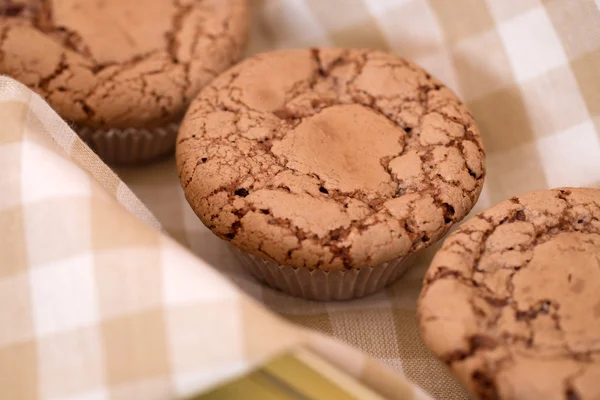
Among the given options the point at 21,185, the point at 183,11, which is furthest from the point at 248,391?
the point at 183,11

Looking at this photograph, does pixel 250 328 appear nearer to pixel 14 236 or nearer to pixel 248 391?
pixel 248 391

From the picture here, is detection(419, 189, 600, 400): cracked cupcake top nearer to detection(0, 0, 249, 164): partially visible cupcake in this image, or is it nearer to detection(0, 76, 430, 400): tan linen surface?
detection(0, 76, 430, 400): tan linen surface

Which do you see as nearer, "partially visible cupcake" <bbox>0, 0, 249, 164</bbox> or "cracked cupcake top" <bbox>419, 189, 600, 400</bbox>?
"cracked cupcake top" <bbox>419, 189, 600, 400</bbox>

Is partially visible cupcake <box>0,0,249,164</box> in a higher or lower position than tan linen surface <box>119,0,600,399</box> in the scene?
higher

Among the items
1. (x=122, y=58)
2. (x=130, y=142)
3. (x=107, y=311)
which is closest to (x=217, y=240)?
(x=130, y=142)

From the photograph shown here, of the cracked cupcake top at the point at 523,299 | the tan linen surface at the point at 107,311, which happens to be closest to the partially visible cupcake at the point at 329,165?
the cracked cupcake top at the point at 523,299

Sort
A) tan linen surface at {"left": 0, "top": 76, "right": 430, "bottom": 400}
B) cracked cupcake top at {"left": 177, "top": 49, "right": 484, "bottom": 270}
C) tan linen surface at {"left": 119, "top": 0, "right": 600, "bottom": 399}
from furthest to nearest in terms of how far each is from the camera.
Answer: tan linen surface at {"left": 119, "top": 0, "right": 600, "bottom": 399} < cracked cupcake top at {"left": 177, "top": 49, "right": 484, "bottom": 270} < tan linen surface at {"left": 0, "top": 76, "right": 430, "bottom": 400}

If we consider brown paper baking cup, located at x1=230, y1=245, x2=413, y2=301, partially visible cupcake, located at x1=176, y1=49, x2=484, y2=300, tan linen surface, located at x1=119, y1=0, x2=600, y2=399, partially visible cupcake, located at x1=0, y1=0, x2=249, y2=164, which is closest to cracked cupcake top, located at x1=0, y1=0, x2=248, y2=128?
partially visible cupcake, located at x1=0, y1=0, x2=249, y2=164
